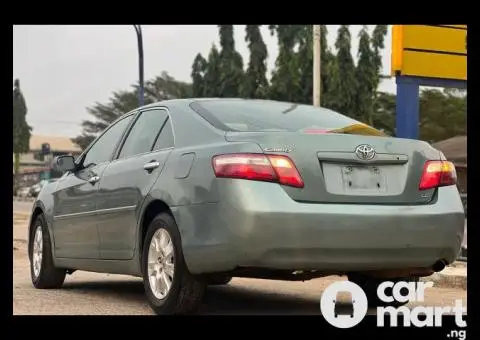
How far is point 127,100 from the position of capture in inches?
3268

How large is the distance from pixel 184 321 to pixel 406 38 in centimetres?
815

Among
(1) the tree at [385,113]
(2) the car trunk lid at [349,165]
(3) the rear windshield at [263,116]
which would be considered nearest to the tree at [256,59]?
(1) the tree at [385,113]

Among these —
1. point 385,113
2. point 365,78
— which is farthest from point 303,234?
point 385,113

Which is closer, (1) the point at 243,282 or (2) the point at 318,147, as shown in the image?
(2) the point at 318,147

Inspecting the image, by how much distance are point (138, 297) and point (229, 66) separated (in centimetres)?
4183

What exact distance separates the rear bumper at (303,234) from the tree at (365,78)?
3579 centimetres

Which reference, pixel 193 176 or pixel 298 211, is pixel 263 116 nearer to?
pixel 193 176

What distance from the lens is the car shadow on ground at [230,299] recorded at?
6.17 metres

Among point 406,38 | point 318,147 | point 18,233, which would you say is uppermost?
point 406,38

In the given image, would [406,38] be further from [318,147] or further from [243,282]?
[318,147]

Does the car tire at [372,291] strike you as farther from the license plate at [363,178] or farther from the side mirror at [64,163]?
the side mirror at [64,163]

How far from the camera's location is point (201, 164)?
5125mm

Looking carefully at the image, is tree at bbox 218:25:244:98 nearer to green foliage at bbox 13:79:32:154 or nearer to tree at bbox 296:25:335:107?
tree at bbox 296:25:335:107
